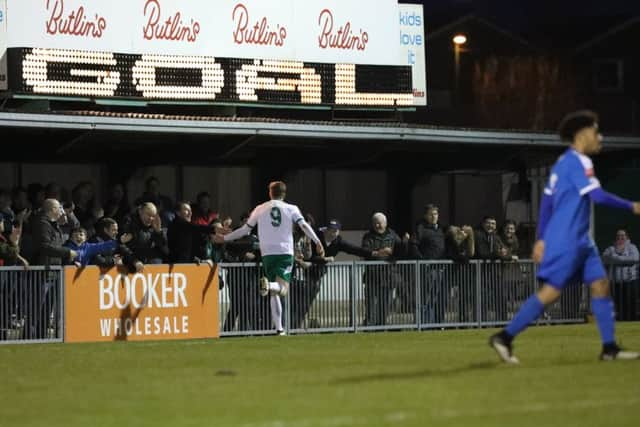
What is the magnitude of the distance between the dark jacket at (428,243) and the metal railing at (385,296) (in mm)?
361

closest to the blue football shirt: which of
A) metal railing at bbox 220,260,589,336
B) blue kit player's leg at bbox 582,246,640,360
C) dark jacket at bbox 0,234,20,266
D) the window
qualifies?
blue kit player's leg at bbox 582,246,640,360

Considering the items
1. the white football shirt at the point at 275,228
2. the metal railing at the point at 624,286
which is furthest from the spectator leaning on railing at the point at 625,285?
the white football shirt at the point at 275,228

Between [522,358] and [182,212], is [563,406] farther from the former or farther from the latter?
[182,212]

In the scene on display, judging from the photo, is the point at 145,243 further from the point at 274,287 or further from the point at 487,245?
the point at 487,245

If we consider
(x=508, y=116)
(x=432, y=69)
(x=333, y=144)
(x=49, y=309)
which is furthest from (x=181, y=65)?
(x=508, y=116)

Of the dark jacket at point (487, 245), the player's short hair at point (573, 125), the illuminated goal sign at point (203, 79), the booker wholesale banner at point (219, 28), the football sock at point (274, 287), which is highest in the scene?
the booker wholesale banner at point (219, 28)

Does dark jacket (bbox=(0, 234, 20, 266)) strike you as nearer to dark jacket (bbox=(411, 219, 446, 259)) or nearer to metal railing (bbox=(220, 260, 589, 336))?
metal railing (bbox=(220, 260, 589, 336))

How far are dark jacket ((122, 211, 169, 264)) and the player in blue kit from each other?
9.74 metres

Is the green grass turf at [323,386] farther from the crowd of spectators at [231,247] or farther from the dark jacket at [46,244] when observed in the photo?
the crowd of spectators at [231,247]

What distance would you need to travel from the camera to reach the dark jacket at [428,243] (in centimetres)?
2488

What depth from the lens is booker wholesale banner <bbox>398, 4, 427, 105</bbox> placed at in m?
32.2

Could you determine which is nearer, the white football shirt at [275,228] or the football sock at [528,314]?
the football sock at [528,314]

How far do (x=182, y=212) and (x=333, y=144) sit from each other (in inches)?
263

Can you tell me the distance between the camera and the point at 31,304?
20.7 m
